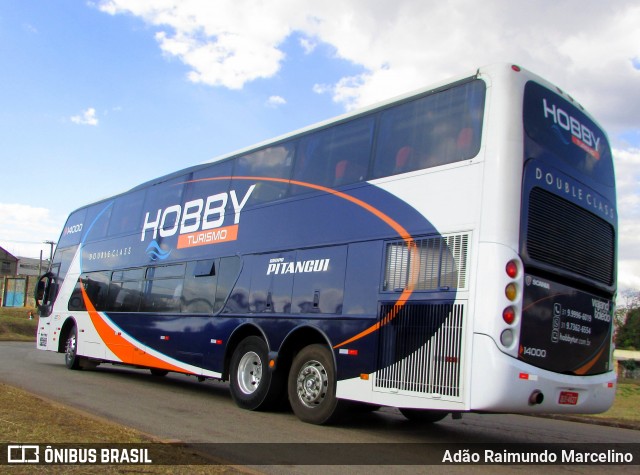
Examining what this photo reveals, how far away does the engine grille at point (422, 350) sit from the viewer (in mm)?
6906

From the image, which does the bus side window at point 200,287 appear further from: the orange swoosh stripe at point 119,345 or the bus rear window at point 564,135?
the bus rear window at point 564,135

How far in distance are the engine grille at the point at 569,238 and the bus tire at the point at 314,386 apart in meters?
3.16

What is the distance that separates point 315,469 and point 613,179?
5.71 m

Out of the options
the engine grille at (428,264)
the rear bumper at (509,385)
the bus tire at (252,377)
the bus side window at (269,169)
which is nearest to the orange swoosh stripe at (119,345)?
the bus tire at (252,377)

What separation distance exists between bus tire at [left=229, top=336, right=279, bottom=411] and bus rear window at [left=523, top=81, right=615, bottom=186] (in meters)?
5.04

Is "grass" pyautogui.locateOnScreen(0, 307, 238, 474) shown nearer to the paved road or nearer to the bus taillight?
the paved road

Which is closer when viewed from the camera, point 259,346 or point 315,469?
point 315,469

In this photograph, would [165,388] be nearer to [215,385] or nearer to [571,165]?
[215,385]

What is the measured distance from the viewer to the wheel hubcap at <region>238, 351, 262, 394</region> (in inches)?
396

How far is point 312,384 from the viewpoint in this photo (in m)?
8.85

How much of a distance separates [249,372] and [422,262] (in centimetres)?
412

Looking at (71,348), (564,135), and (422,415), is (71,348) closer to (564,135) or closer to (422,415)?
(422,415)

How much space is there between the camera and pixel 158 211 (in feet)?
45.1

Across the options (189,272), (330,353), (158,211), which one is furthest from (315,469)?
(158,211)
